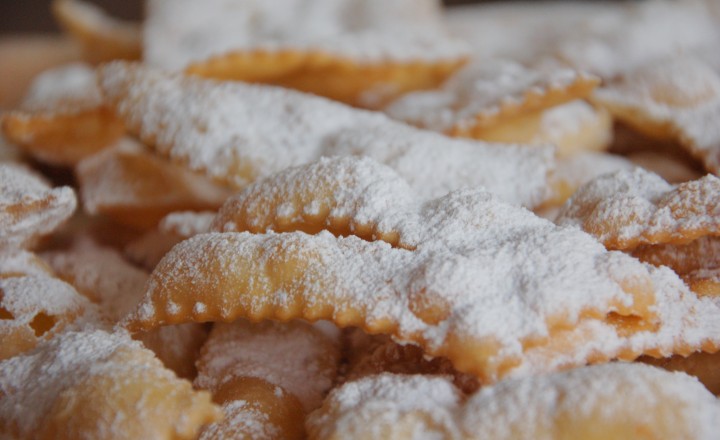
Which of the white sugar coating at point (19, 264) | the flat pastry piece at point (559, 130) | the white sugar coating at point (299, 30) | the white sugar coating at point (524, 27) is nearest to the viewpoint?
the white sugar coating at point (19, 264)

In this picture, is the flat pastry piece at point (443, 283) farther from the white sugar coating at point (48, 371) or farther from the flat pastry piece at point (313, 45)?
the flat pastry piece at point (313, 45)

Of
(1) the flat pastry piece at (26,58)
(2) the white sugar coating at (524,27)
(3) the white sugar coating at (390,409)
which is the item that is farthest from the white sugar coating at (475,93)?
(1) the flat pastry piece at (26,58)

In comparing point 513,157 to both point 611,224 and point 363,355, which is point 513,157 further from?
point 363,355

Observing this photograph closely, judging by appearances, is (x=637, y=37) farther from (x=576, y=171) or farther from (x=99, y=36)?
(x=99, y=36)

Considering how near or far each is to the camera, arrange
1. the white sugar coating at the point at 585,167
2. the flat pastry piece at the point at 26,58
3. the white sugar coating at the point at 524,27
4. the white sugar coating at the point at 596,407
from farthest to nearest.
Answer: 1. the flat pastry piece at the point at 26,58
2. the white sugar coating at the point at 524,27
3. the white sugar coating at the point at 585,167
4. the white sugar coating at the point at 596,407

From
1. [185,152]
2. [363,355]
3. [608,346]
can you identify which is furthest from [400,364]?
[185,152]

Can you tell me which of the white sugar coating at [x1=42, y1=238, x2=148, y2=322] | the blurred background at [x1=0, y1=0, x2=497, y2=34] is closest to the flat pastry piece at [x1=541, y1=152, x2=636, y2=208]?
the white sugar coating at [x1=42, y1=238, x2=148, y2=322]
